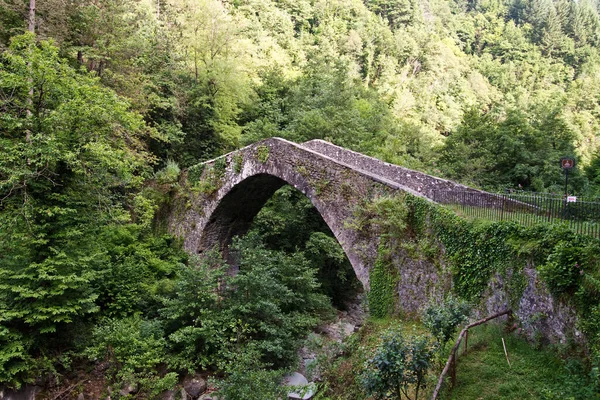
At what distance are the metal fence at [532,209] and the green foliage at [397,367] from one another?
269 cm

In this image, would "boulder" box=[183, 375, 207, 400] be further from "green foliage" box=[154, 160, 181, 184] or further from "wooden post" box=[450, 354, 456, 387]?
"green foliage" box=[154, 160, 181, 184]

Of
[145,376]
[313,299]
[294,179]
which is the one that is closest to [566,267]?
[294,179]

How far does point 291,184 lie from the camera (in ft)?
38.2

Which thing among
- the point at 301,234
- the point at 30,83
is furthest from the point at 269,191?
the point at 30,83

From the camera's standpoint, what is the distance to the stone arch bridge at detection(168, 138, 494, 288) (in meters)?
9.51

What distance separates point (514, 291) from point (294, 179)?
6905 millimetres

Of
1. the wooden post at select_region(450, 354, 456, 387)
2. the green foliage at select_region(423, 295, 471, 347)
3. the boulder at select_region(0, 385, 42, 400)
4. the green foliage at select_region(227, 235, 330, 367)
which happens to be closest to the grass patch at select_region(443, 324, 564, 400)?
the wooden post at select_region(450, 354, 456, 387)

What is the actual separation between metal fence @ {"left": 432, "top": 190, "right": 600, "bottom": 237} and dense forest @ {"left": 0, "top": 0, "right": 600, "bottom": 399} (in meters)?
5.55

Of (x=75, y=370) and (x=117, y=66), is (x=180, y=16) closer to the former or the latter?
(x=117, y=66)

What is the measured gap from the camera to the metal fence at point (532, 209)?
17.0 feet

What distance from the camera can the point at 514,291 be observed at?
5797 mm

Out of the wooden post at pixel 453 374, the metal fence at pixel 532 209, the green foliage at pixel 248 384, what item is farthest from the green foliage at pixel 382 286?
the wooden post at pixel 453 374

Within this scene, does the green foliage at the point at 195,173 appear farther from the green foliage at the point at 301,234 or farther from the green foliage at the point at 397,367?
the green foliage at the point at 397,367

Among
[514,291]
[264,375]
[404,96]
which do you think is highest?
[404,96]
